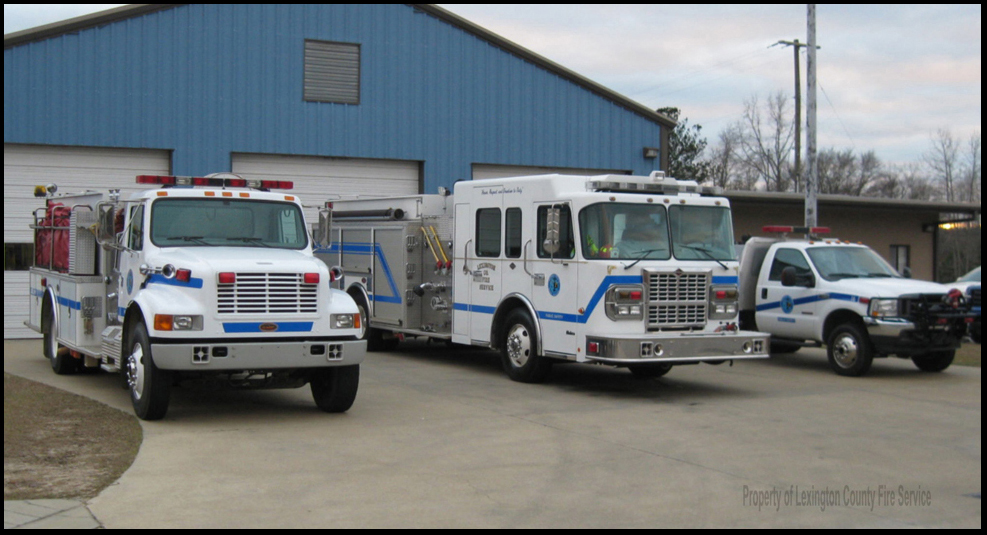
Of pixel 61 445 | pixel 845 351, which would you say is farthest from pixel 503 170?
pixel 61 445

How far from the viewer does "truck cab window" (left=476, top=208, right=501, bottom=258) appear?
14.2 metres

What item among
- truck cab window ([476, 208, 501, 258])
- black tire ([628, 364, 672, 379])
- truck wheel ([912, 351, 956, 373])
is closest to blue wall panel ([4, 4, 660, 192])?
truck cab window ([476, 208, 501, 258])

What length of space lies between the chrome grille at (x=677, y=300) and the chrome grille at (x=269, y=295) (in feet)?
14.4

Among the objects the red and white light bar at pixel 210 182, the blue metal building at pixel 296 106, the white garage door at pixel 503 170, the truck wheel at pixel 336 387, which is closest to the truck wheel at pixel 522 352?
the truck wheel at pixel 336 387

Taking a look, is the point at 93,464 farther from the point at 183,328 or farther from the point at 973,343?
the point at 973,343

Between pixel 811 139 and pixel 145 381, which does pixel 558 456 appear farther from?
pixel 811 139

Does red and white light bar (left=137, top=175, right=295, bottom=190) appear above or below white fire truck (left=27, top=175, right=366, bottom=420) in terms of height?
above

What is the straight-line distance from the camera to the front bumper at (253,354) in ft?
32.0

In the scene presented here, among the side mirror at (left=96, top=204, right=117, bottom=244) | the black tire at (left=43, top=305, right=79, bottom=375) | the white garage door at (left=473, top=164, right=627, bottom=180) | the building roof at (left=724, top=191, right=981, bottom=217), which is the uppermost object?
the white garage door at (left=473, top=164, right=627, bottom=180)

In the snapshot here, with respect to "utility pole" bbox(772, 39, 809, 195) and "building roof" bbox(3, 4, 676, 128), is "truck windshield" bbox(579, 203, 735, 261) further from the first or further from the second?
"utility pole" bbox(772, 39, 809, 195)

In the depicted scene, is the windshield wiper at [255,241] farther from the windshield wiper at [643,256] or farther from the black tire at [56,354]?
the windshield wiper at [643,256]

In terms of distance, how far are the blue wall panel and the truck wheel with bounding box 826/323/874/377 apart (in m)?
9.81

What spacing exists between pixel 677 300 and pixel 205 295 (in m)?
5.89

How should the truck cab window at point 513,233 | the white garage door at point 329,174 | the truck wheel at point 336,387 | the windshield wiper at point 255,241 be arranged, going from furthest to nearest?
the white garage door at point 329,174
the truck cab window at point 513,233
the windshield wiper at point 255,241
the truck wheel at point 336,387
